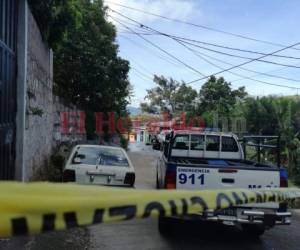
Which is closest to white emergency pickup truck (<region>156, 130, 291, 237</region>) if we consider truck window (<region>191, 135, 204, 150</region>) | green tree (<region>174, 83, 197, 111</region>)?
truck window (<region>191, 135, 204, 150</region>)

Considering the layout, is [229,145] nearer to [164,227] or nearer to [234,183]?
[164,227]

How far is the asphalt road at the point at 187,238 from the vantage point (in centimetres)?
730

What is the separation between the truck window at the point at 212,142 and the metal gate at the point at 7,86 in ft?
13.4

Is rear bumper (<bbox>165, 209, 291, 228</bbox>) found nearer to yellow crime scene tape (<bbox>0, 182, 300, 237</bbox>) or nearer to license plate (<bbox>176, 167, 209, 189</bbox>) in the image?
license plate (<bbox>176, 167, 209, 189</bbox>)

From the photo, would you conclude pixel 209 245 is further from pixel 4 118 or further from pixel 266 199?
pixel 4 118

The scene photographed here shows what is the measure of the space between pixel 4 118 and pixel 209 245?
14.5ft

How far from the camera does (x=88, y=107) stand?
26.5m

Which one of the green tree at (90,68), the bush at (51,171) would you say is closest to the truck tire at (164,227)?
the bush at (51,171)

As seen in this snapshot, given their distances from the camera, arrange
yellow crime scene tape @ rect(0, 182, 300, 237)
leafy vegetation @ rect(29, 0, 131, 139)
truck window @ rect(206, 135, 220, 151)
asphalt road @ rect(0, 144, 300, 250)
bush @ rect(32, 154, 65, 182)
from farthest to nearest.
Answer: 1. leafy vegetation @ rect(29, 0, 131, 139)
2. bush @ rect(32, 154, 65, 182)
3. truck window @ rect(206, 135, 220, 151)
4. asphalt road @ rect(0, 144, 300, 250)
5. yellow crime scene tape @ rect(0, 182, 300, 237)

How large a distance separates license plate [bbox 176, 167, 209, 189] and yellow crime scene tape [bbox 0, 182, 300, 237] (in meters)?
4.43

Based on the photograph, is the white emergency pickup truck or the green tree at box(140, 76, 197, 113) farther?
the green tree at box(140, 76, 197, 113)

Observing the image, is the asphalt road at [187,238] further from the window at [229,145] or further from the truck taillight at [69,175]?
the window at [229,145]

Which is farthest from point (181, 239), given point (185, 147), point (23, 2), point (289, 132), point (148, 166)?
point (148, 166)

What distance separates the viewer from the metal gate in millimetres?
8813
